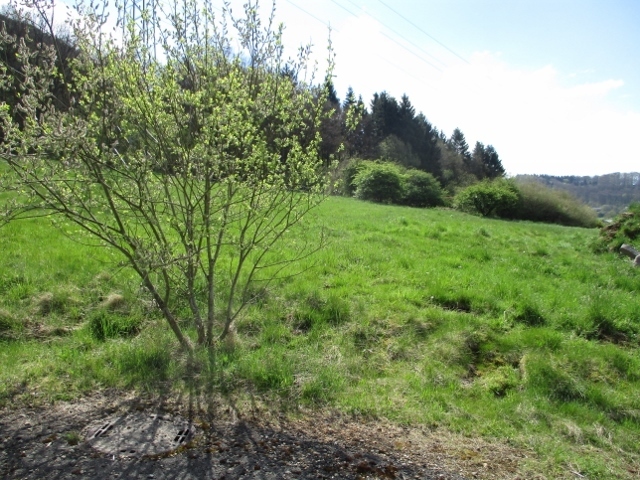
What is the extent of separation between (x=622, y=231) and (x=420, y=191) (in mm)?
21908

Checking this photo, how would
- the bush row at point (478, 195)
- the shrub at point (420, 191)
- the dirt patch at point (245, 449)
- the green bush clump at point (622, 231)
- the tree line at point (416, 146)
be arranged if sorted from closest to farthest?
the dirt patch at point (245, 449)
the green bush clump at point (622, 231)
the bush row at point (478, 195)
the shrub at point (420, 191)
the tree line at point (416, 146)

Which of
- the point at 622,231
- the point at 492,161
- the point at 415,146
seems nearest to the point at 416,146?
the point at 415,146

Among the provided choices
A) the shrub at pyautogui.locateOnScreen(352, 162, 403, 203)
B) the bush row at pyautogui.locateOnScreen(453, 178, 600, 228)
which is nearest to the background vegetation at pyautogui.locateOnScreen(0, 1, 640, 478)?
the shrub at pyautogui.locateOnScreen(352, 162, 403, 203)

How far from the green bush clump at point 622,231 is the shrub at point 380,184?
19.4 metres

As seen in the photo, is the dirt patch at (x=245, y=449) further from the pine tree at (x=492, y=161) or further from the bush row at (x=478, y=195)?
the pine tree at (x=492, y=161)

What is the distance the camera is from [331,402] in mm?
4098

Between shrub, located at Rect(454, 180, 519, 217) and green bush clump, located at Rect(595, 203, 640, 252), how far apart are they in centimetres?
1851

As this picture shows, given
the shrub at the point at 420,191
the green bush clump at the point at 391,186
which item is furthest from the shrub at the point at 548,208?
the green bush clump at the point at 391,186

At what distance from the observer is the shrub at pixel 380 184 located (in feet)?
102

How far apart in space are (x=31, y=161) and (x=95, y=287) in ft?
9.11

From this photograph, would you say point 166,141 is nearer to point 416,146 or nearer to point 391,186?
point 391,186

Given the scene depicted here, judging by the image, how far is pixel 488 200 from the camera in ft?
99.3

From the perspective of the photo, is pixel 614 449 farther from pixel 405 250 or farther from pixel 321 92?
pixel 405 250

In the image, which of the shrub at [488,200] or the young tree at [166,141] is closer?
the young tree at [166,141]
